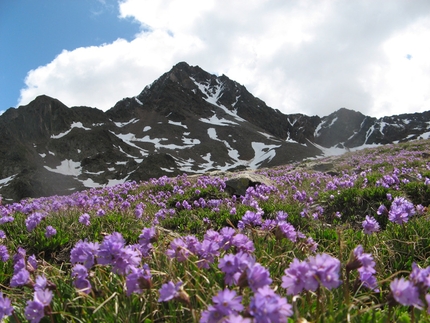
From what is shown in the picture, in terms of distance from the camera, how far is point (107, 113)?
6112 inches

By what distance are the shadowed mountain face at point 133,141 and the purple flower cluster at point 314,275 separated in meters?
86.6

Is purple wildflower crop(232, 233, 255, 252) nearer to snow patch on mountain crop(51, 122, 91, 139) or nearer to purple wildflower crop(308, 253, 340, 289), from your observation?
purple wildflower crop(308, 253, 340, 289)

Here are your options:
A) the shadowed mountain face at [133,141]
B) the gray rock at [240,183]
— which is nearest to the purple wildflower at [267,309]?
the gray rock at [240,183]

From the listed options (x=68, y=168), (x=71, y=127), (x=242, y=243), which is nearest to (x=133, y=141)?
(x=71, y=127)

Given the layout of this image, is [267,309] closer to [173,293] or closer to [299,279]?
[299,279]

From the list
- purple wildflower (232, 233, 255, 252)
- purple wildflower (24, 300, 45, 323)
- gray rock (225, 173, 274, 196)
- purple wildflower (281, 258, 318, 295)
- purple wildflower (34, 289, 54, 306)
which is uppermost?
gray rock (225, 173, 274, 196)

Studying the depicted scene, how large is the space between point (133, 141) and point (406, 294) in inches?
5320

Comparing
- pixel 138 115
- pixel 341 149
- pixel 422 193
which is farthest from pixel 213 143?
pixel 422 193

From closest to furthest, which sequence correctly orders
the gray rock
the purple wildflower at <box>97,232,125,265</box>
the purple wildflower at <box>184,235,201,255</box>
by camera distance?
the purple wildflower at <box>97,232,125,265</box> → the purple wildflower at <box>184,235,201,255</box> → the gray rock

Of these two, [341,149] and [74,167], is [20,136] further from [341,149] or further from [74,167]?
[341,149]

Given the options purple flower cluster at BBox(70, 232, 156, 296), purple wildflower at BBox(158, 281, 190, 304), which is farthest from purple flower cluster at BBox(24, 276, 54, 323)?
purple wildflower at BBox(158, 281, 190, 304)

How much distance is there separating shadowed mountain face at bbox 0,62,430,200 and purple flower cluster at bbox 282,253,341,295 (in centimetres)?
8661

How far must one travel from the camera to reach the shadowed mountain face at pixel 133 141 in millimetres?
93250

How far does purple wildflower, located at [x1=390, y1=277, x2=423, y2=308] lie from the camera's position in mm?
1536
